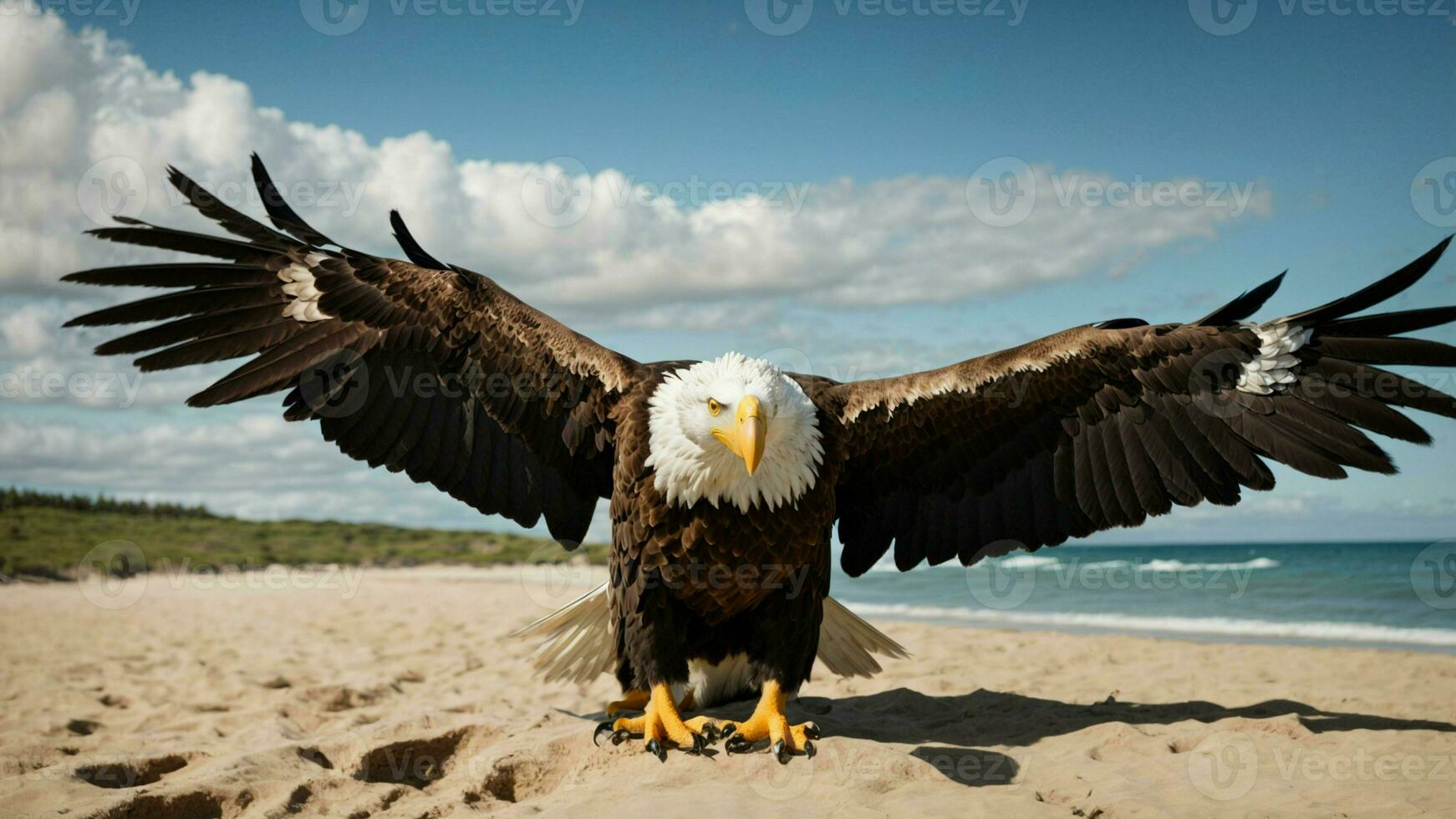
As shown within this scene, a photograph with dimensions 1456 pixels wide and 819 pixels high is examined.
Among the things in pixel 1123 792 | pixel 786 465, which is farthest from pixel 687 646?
pixel 1123 792

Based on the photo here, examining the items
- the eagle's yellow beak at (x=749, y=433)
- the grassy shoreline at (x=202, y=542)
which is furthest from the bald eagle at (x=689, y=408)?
the grassy shoreline at (x=202, y=542)

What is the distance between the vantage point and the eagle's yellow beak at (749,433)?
12.6 feet

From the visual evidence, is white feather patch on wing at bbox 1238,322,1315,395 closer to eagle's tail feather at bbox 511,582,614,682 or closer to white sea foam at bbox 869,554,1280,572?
eagle's tail feather at bbox 511,582,614,682

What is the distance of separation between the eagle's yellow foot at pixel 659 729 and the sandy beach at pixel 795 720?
3.2 inches

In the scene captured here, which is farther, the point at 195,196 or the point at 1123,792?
the point at 195,196

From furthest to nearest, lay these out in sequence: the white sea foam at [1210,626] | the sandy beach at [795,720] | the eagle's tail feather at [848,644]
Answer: the white sea foam at [1210,626] < the eagle's tail feather at [848,644] < the sandy beach at [795,720]

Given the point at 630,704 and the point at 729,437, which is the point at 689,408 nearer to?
the point at 729,437

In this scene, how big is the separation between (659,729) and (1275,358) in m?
3.63

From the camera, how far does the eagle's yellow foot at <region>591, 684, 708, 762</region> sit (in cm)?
425

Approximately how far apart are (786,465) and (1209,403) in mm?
2398

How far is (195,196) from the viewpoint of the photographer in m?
4.64

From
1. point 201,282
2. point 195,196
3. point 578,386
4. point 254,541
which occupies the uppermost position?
point 195,196

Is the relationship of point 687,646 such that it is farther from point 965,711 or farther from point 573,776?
point 965,711

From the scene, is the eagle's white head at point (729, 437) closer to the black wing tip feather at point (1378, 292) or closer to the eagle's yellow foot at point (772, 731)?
the eagle's yellow foot at point (772, 731)
